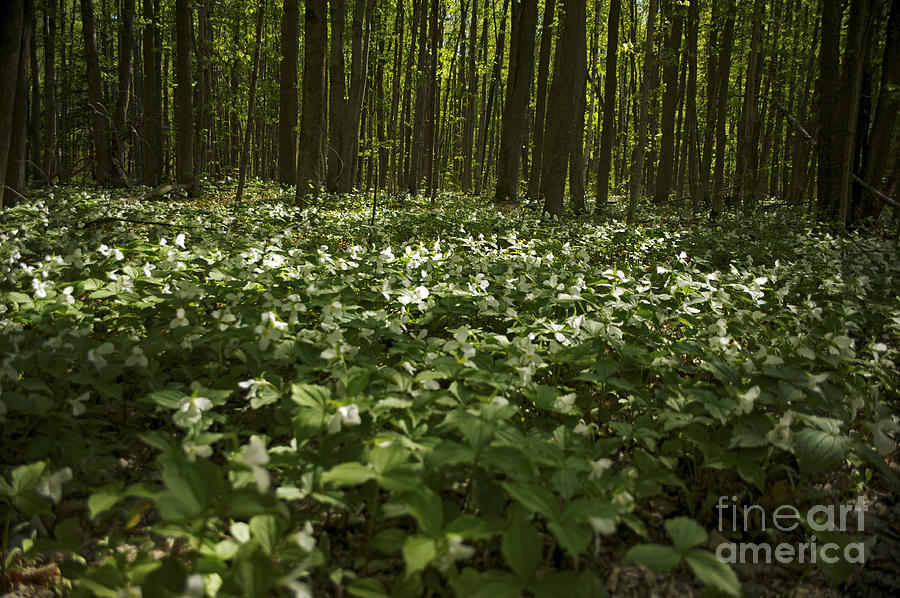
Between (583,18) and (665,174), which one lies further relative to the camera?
(665,174)

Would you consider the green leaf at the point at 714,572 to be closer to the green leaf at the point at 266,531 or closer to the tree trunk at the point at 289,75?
the green leaf at the point at 266,531

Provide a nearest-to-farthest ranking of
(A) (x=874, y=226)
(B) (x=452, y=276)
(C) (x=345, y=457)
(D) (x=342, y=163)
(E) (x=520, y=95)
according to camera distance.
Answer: (C) (x=345, y=457)
(B) (x=452, y=276)
(A) (x=874, y=226)
(D) (x=342, y=163)
(E) (x=520, y=95)

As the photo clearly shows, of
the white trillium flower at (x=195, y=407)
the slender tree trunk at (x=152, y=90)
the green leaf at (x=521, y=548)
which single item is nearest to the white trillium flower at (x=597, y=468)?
Answer: the green leaf at (x=521, y=548)

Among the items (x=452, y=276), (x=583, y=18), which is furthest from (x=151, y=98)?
(x=452, y=276)

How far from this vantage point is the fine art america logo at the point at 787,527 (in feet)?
5.91

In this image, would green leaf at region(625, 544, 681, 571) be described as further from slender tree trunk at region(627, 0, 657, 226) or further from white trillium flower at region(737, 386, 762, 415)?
slender tree trunk at region(627, 0, 657, 226)

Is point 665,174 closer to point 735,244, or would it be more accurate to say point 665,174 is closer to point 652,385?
point 735,244

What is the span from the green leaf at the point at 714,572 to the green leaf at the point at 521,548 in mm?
401

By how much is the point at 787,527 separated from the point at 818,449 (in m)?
0.49

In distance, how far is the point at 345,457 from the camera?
1.62m

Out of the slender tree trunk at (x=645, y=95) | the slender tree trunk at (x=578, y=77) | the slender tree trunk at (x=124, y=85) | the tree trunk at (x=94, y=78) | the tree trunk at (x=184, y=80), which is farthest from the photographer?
the slender tree trunk at (x=124, y=85)

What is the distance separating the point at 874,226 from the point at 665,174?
691 centimetres

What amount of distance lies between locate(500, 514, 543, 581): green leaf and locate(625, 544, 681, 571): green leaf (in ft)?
0.82

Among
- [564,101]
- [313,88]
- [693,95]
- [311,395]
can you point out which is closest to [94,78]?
[313,88]
